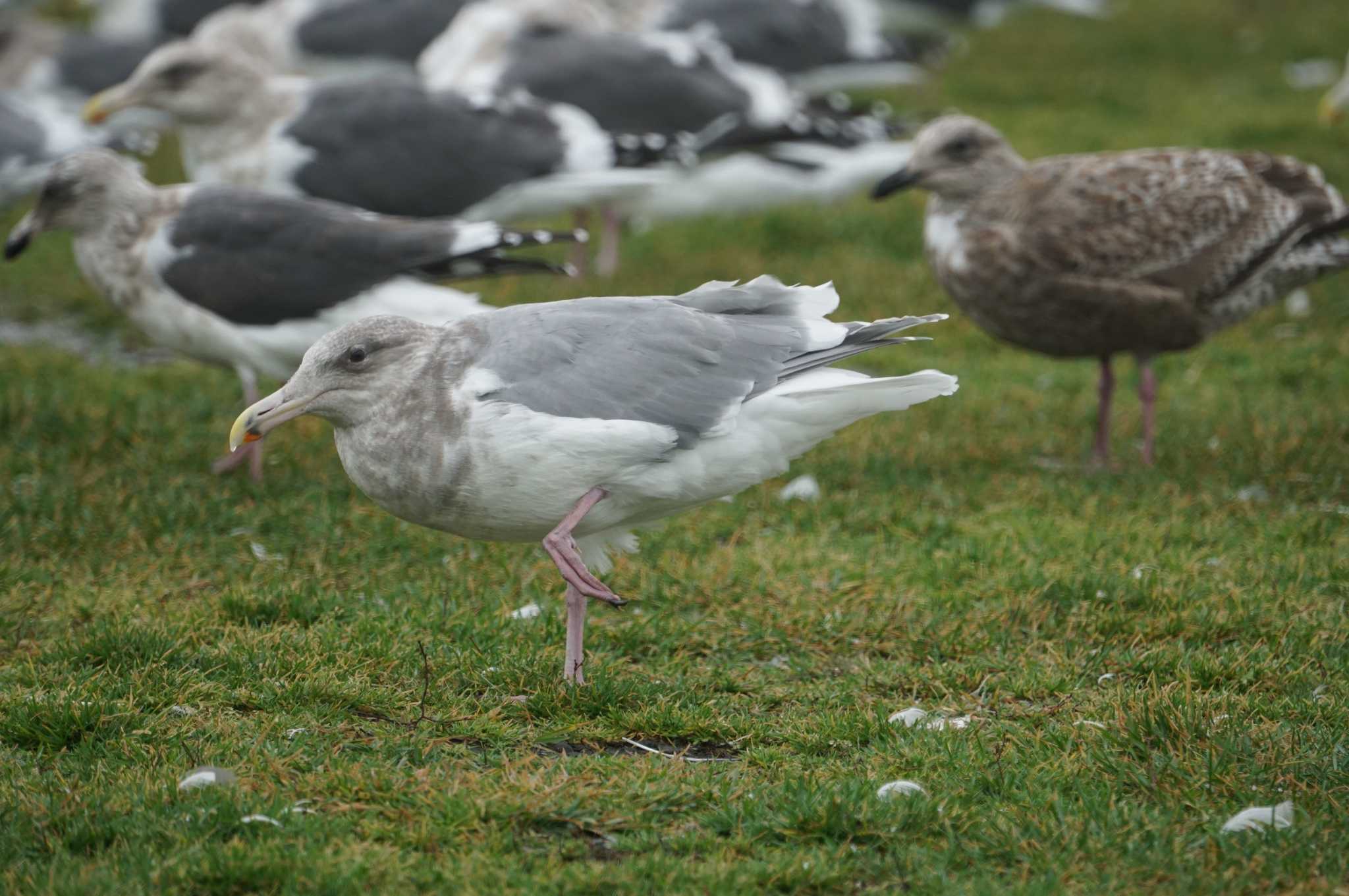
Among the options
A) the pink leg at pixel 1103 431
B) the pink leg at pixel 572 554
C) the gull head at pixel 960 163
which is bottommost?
the pink leg at pixel 1103 431

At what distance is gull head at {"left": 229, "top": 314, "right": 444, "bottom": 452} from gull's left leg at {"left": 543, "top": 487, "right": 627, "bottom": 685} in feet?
1.75

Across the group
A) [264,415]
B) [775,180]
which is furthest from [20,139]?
[264,415]

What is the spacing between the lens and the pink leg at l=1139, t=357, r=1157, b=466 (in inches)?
259

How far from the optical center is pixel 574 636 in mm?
4328

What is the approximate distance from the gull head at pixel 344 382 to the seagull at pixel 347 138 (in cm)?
408

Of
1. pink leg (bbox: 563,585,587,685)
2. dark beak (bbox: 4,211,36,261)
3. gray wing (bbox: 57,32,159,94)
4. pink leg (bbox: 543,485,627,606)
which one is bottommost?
gray wing (bbox: 57,32,159,94)

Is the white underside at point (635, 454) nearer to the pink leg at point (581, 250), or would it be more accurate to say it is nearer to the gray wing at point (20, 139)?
the pink leg at point (581, 250)

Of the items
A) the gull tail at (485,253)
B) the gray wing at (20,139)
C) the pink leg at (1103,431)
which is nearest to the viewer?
the gull tail at (485,253)

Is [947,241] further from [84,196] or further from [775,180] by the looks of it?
[775,180]

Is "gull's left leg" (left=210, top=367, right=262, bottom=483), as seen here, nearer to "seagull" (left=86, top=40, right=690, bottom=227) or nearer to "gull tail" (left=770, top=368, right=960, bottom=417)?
"seagull" (left=86, top=40, right=690, bottom=227)

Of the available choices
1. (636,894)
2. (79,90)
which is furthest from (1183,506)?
(79,90)

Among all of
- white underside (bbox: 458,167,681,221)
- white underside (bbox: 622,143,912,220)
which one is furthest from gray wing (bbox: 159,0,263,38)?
white underside (bbox: 458,167,681,221)

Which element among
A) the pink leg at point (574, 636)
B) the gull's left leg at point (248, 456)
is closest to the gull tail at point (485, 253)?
the gull's left leg at point (248, 456)

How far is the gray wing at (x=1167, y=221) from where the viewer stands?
6.35 metres
